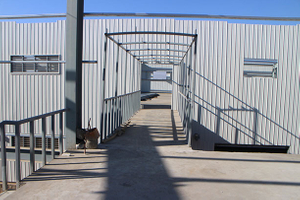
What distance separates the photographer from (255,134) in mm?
8375

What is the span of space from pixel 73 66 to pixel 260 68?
7079 mm

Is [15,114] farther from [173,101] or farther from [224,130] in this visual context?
[224,130]

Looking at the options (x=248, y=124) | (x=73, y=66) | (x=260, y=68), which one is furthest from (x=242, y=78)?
(x=73, y=66)

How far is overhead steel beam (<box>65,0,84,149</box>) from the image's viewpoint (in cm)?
370

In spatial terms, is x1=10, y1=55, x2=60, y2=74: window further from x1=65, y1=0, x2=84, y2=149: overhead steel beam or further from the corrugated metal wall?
x1=65, y1=0, x2=84, y2=149: overhead steel beam

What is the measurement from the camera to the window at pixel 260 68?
26.9 feet

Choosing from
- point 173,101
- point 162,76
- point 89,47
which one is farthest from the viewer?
point 162,76

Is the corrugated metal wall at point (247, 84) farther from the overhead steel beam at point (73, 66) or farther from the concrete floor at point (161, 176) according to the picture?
the overhead steel beam at point (73, 66)

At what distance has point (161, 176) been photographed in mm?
2809

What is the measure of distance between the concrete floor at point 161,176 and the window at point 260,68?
510 cm

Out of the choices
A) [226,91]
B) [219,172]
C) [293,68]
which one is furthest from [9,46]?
[293,68]

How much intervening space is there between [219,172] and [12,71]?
31.5 feet

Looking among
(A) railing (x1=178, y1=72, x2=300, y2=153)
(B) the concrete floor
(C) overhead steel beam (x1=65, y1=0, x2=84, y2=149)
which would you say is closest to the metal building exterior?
(A) railing (x1=178, y1=72, x2=300, y2=153)

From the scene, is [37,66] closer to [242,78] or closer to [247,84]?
[242,78]
